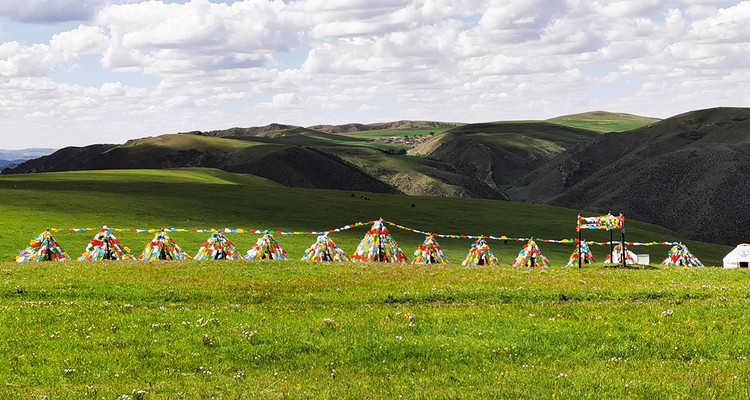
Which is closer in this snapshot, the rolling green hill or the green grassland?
the green grassland

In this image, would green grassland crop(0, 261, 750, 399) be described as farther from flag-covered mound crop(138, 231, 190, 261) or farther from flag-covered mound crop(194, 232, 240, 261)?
flag-covered mound crop(138, 231, 190, 261)

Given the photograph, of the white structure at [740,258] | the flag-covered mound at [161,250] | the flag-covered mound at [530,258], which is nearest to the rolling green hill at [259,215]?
the flag-covered mound at [161,250]

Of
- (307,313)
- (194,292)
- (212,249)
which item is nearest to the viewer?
(307,313)

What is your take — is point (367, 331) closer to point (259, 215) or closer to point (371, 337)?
point (371, 337)

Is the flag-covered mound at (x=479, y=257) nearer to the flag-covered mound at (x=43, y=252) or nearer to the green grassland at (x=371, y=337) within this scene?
the green grassland at (x=371, y=337)

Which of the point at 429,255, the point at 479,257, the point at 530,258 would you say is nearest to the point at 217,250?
the point at 429,255

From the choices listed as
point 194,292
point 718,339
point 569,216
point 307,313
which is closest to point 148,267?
point 194,292

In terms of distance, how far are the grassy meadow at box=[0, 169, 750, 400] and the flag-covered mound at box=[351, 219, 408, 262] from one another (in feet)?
29.8

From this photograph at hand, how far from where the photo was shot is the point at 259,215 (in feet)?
263

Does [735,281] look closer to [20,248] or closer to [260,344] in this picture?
[260,344]

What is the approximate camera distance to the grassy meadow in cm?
1636

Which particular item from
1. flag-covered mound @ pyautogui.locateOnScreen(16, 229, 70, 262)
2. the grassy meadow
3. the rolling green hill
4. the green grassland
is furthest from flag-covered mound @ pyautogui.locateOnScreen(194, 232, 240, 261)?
the green grassland

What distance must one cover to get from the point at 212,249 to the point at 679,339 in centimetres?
2979

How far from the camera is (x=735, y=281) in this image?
30.6m
